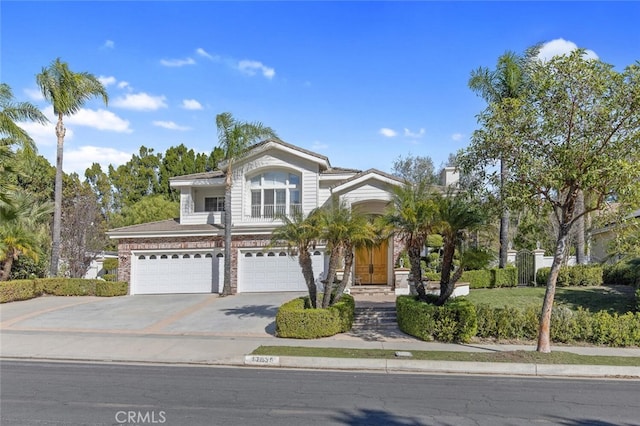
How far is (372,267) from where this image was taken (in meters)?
23.1

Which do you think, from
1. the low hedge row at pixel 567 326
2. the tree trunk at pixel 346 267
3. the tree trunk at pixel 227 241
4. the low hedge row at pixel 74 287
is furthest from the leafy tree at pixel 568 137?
the low hedge row at pixel 74 287

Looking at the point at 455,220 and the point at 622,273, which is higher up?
Answer: the point at 455,220

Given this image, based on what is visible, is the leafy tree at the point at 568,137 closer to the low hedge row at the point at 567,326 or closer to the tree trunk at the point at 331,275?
the low hedge row at the point at 567,326

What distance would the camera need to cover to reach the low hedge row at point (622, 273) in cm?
1934

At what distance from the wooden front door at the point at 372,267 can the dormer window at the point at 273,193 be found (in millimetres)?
4806

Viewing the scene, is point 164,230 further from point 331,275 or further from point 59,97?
point 331,275

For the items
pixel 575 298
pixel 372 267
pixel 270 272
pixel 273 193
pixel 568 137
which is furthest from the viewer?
pixel 273 193

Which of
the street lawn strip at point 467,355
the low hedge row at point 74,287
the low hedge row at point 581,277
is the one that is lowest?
the street lawn strip at point 467,355

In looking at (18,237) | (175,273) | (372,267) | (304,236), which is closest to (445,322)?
(304,236)

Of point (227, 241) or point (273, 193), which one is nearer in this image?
point (227, 241)

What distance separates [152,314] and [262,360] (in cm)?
904

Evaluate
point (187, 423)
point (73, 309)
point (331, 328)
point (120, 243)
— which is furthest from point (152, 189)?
point (187, 423)

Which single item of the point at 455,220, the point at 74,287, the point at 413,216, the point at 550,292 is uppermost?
the point at 413,216

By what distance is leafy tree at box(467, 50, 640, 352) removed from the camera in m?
9.73
